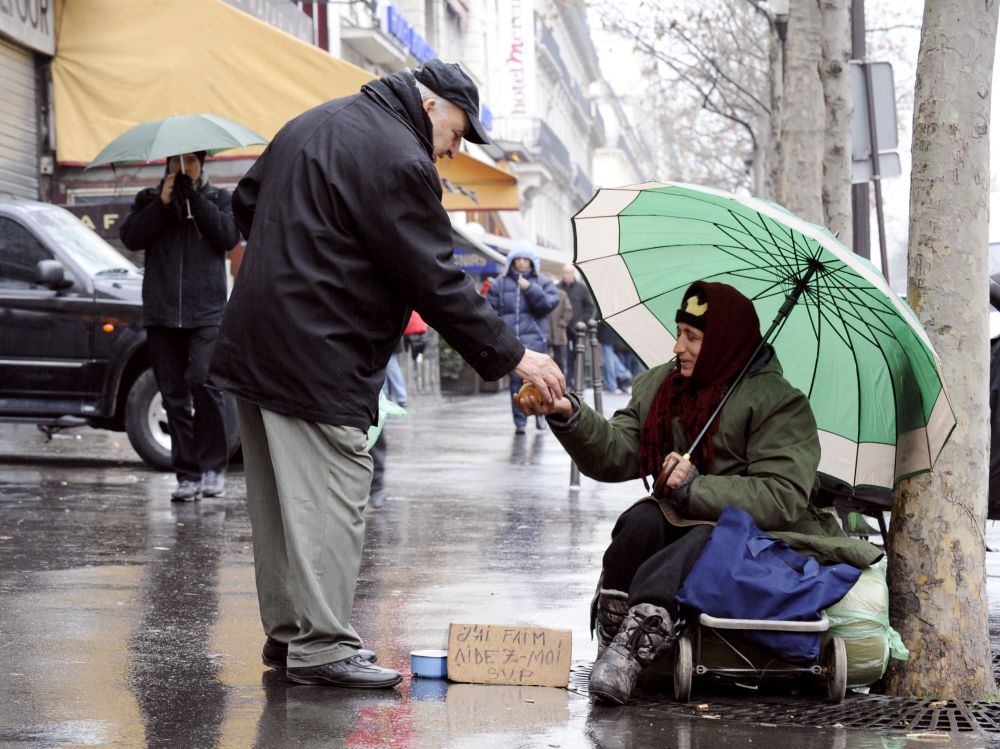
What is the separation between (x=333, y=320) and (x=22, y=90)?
1336cm

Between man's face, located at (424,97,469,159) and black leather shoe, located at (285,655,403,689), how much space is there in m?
1.54

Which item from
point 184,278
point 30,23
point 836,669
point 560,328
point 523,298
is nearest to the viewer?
point 836,669

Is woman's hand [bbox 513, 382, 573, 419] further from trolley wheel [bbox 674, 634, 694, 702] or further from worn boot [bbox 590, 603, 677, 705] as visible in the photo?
trolley wheel [bbox 674, 634, 694, 702]

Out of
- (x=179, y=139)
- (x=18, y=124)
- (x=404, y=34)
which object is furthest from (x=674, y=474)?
(x=404, y=34)

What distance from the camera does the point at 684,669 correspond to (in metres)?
4.91

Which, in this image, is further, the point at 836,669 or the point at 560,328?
the point at 560,328

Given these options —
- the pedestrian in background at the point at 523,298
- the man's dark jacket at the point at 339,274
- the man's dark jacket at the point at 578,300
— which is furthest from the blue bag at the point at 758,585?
the man's dark jacket at the point at 578,300

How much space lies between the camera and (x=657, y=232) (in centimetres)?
575

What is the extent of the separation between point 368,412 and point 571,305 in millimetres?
18380

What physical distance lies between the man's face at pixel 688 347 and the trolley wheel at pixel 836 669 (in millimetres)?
946

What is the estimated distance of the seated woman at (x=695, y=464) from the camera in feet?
16.3

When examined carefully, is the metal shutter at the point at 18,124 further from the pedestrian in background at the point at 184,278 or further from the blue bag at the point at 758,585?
the blue bag at the point at 758,585

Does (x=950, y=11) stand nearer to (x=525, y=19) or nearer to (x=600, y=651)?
(x=600, y=651)

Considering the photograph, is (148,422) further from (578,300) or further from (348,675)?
(578,300)
